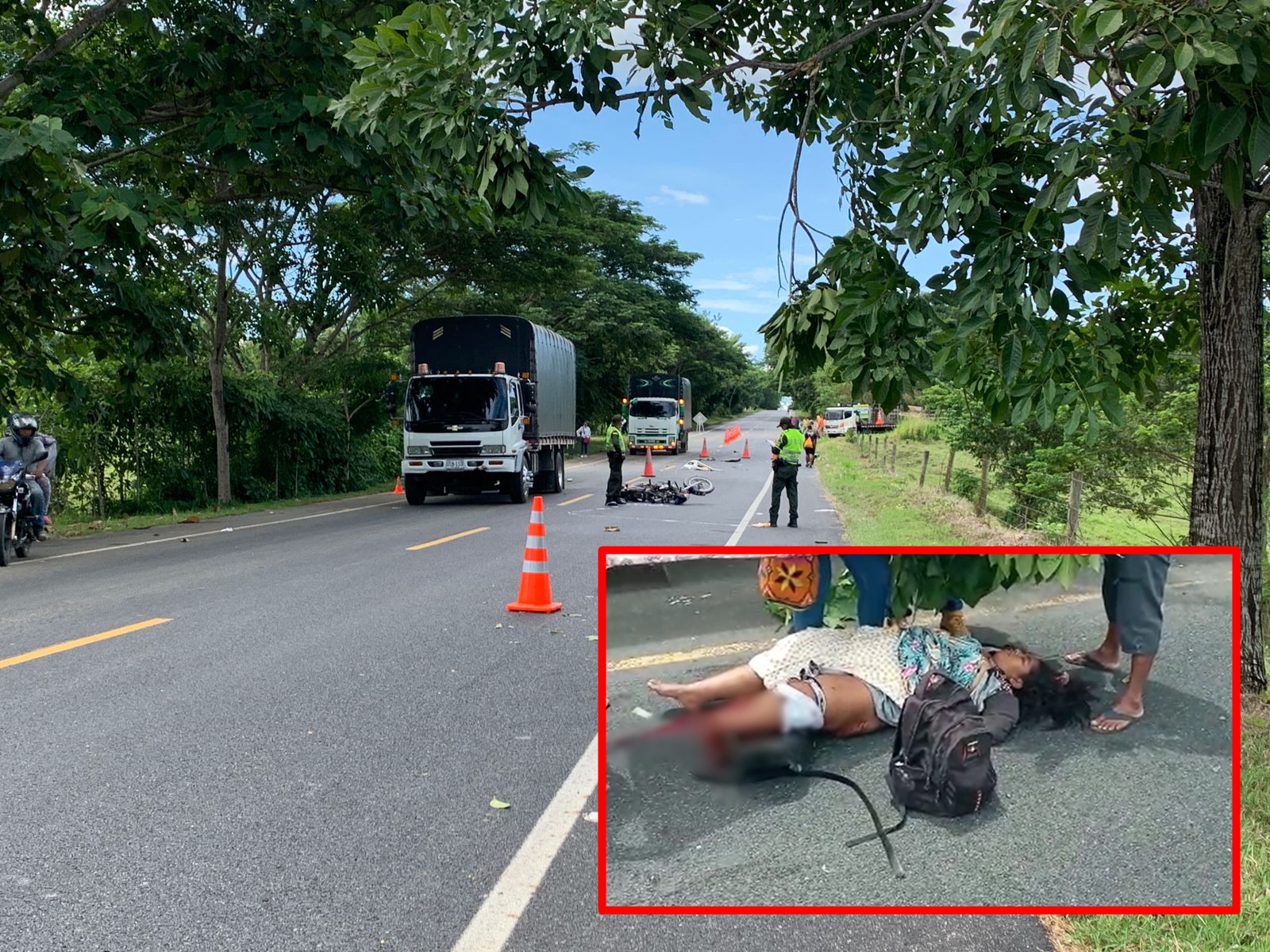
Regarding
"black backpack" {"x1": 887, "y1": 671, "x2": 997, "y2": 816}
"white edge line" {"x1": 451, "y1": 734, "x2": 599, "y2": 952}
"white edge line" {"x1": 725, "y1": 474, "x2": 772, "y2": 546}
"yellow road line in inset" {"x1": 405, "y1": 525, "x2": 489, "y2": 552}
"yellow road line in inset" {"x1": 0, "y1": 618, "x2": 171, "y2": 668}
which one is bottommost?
"white edge line" {"x1": 725, "y1": 474, "x2": 772, "y2": 546}

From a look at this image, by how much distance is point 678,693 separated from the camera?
2162 mm

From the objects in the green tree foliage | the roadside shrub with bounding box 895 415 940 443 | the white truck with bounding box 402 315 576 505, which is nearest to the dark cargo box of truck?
the white truck with bounding box 402 315 576 505

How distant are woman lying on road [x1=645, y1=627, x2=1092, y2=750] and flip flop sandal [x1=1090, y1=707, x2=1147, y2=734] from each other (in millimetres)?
38

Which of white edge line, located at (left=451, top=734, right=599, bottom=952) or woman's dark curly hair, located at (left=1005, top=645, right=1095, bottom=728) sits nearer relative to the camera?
woman's dark curly hair, located at (left=1005, top=645, right=1095, bottom=728)

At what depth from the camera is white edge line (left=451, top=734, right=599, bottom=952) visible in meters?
3.17

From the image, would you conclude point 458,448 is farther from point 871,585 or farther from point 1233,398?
point 871,585

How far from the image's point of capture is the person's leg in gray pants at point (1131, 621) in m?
2.21

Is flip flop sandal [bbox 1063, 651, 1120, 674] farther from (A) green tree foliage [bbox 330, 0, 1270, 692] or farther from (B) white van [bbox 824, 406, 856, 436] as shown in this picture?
(B) white van [bbox 824, 406, 856, 436]

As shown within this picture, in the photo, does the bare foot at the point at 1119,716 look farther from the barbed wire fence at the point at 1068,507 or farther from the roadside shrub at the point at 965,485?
the roadside shrub at the point at 965,485

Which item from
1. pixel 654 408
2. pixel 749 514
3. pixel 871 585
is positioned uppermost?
pixel 654 408

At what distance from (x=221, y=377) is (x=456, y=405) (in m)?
4.78

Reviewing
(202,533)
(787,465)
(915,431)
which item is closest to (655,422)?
(915,431)

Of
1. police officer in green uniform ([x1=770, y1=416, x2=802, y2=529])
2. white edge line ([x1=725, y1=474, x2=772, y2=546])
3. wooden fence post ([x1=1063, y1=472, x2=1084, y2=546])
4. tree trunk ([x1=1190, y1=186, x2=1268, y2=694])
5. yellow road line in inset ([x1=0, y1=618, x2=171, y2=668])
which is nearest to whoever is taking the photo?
tree trunk ([x1=1190, y1=186, x2=1268, y2=694])

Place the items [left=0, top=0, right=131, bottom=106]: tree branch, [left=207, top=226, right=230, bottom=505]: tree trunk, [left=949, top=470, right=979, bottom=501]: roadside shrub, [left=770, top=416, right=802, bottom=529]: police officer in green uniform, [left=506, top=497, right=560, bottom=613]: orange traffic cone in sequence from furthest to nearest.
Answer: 1. [left=949, top=470, right=979, bottom=501]: roadside shrub
2. [left=207, top=226, right=230, bottom=505]: tree trunk
3. [left=770, top=416, right=802, bottom=529]: police officer in green uniform
4. [left=0, top=0, right=131, bottom=106]: tree branch
5. [left=506, top=497, right=560, bottom=613]: orange traffic cone
